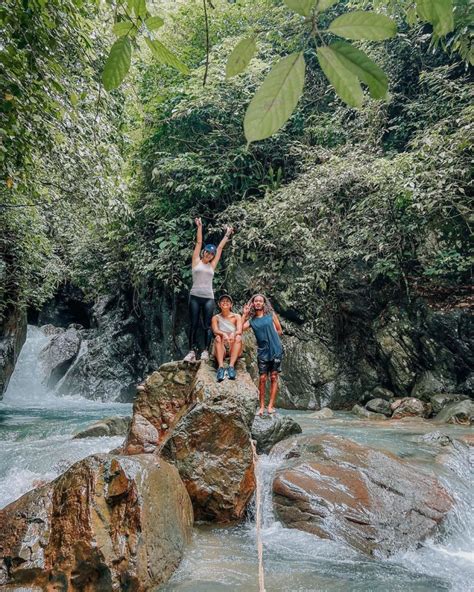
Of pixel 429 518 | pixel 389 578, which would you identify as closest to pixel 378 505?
pixel 429 518

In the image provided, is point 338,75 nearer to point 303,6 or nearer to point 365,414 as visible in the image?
point 303,6

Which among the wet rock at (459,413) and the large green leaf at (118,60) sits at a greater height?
the large green leaf at (118,60)

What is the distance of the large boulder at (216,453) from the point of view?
4340 millimetres

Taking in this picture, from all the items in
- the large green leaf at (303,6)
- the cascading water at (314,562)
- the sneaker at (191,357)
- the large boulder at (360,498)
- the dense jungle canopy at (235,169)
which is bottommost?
the cascading water at (314,562)

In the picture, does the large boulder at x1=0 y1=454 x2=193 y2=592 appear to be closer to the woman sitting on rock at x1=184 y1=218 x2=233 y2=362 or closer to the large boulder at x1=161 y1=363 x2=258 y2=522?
the large boulder at x1=161 y1=363 x2=258 y2=522

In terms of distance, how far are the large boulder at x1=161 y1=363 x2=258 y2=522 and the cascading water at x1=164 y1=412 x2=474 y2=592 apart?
0.75ft

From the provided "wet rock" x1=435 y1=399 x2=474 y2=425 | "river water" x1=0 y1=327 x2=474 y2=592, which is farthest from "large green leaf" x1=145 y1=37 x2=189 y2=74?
"wet rock" x1=435 y1=399 x2=474 y2=425

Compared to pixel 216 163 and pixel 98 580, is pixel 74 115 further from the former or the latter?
pixel 216 163

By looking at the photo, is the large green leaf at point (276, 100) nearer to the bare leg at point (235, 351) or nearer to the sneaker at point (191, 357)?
the bare leg at point (235, 351)

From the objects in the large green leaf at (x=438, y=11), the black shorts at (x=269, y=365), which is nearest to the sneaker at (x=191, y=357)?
the black shorts at (x=269, y=365)

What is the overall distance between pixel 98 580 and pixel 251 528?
1.77 m

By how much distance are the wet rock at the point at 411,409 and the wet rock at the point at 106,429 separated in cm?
493

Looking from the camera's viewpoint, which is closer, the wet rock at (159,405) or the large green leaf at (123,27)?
the large green leaf at (123,27)

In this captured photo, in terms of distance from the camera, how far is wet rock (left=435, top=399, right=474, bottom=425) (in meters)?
7.55
